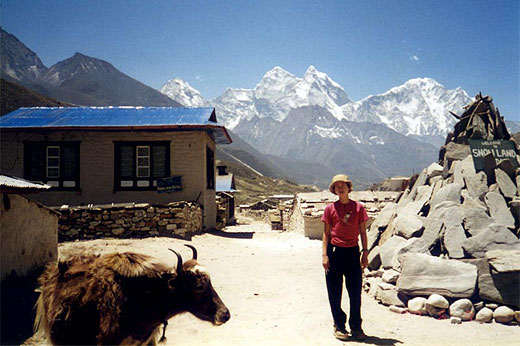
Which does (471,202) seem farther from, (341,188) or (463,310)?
(341,188)

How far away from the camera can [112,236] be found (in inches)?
488

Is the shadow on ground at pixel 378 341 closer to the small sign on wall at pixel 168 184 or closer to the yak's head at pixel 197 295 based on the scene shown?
the yak's head at pixel 197 295

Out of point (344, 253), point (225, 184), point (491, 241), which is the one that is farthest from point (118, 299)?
point (225, 184)

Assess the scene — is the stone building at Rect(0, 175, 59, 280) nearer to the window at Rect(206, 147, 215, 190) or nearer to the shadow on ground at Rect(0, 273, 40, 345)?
the shadow on ground at Rect(0, 273, 40, 345)

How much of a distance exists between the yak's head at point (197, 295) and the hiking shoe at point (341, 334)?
6.70 ft

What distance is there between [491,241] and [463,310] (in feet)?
5.46

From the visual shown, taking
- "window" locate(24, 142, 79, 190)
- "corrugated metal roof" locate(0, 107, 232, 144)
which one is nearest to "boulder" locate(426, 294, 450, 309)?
"corrugated metal roof" locate(0, 107, 232, 144)

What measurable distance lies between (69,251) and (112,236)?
294cm

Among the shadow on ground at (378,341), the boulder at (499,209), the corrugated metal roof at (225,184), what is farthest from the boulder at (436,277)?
the corrugated metal roof at (225,184)

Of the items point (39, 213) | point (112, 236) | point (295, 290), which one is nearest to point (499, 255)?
point (295, 290)

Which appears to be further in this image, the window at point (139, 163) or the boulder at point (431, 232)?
the window at point (139, 163)

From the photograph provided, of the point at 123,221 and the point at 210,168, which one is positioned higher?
the point at 210,168

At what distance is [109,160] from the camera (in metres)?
15.2

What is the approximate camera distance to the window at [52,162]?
15.3m
